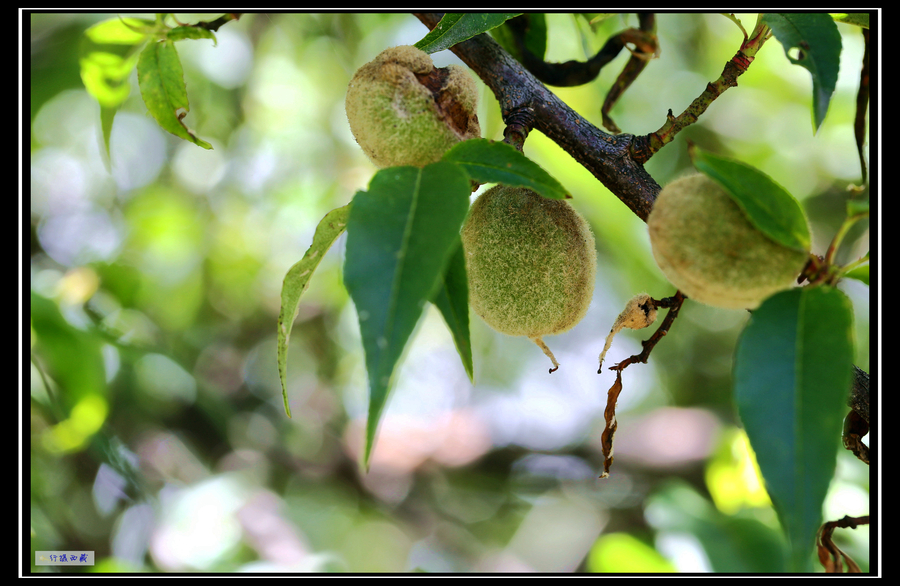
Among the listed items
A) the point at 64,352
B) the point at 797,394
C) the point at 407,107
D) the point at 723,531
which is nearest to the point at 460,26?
the point at 407,107

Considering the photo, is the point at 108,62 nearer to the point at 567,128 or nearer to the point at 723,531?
the point at 567,128

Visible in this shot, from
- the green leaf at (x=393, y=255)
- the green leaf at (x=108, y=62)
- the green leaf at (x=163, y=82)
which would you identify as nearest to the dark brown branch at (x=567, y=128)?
the green leaf at (x=393, y=255)

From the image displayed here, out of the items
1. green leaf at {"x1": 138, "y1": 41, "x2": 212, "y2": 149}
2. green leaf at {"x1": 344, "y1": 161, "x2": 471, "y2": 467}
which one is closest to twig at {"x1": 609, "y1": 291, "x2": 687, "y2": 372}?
green leaf at {"x1": 344, "y1": 161, "x2": 471, "y2": 467}

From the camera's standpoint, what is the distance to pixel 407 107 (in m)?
0.51

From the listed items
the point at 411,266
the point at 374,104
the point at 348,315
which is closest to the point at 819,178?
the point at 348,315

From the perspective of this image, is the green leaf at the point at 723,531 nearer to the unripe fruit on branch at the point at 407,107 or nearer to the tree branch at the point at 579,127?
the tree branch at the point at 579,127

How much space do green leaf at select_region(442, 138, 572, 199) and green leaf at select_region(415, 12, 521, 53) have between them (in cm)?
11

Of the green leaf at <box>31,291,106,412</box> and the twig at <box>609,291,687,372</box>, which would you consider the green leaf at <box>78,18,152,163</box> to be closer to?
the green leaf at <box>31,291,106,412</box>

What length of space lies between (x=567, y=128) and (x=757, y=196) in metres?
0.24

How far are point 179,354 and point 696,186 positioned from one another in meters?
1.62

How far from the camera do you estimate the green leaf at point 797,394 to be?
0.32 meters

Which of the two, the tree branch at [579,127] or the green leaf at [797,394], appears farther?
the tree branch at [579,127]

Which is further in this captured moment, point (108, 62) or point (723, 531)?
point (723, 531)

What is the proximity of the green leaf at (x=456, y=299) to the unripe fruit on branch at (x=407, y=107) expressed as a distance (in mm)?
133
